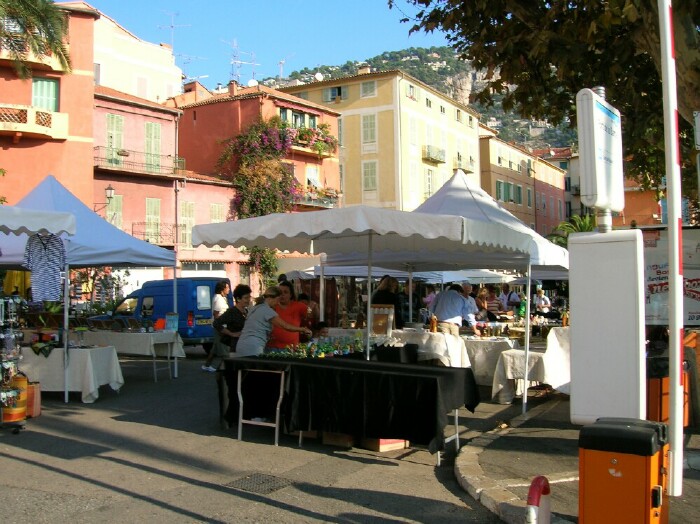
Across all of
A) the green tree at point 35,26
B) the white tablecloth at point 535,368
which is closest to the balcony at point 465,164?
the green tree at point 35,26

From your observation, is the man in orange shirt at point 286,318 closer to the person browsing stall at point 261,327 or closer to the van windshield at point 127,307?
the person browsing stall at point 261,327

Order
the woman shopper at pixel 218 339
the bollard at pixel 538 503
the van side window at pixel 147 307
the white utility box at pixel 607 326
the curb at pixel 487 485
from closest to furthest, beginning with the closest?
the bollard at pixel 538 503 < the white utility box at pixel 607 326 < the curb at pixel 487 485 < the woman shopper at pixel 218 339 < the van side window at pixel 147 307

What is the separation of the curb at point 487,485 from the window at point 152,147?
27834 mm

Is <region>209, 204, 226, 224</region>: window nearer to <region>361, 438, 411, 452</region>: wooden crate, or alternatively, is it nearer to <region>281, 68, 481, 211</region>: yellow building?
<region>281, 68, 481, 211</region>: yellow building

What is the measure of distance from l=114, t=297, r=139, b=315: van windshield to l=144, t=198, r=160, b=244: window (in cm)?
1373

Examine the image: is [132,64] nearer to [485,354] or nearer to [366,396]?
[485,354]

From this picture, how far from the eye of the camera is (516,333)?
1179 cm

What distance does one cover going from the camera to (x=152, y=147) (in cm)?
3309

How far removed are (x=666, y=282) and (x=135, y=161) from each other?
27.2 meters

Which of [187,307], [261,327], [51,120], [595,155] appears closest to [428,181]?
[51,120]

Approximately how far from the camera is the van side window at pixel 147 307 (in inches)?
692

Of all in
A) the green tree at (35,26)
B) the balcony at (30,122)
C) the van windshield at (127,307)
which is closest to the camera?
the green tree at (35,26)

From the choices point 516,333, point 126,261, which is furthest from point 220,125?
point 516,333

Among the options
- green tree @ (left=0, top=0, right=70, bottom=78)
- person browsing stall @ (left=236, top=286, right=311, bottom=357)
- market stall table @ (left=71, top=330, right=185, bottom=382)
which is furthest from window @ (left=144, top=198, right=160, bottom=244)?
person browsing stall @ (left=236, top=286, right=311, bottom=357)
